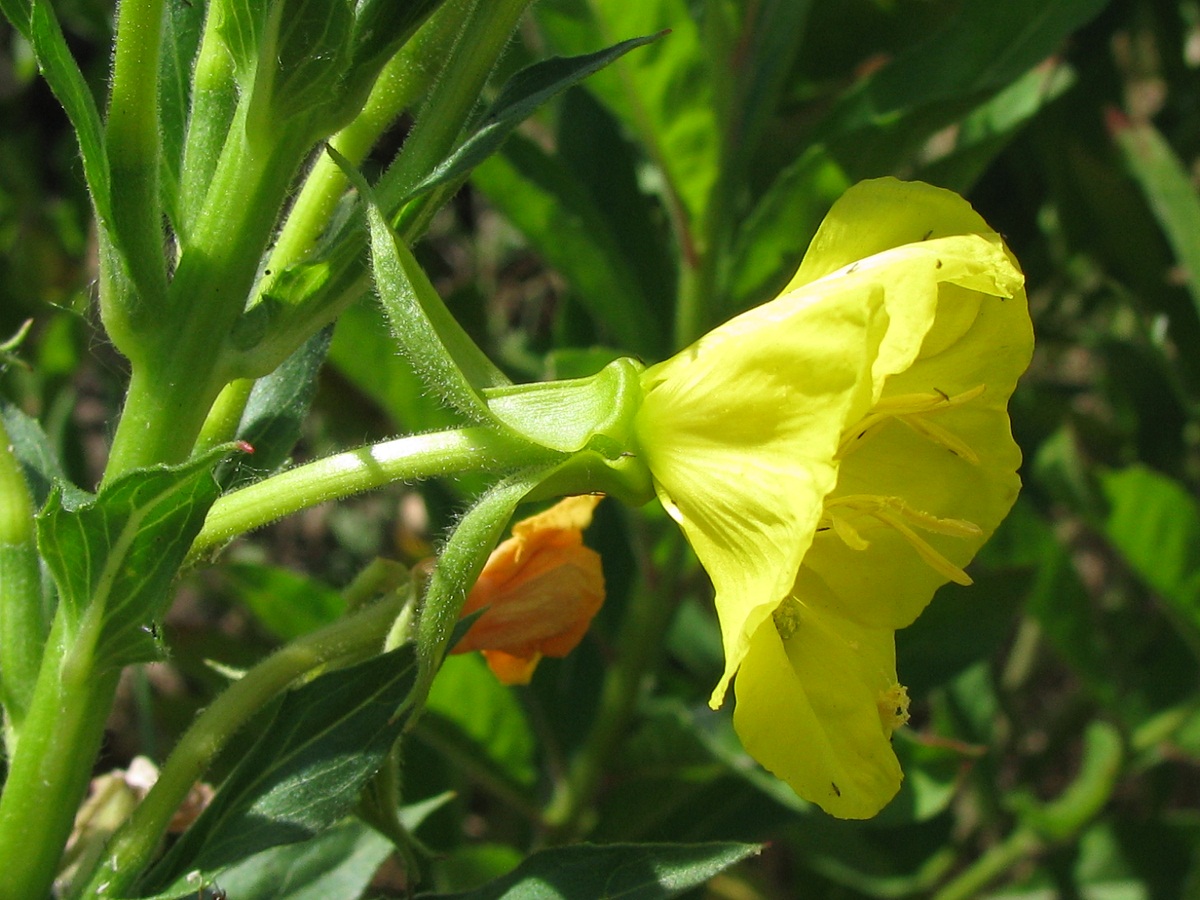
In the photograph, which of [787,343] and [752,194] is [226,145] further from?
[752,194]

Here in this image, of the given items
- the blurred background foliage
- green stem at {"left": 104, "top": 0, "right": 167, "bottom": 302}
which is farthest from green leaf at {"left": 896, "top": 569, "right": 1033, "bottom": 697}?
green stem at {"left": 104, "top": 0, "right": 167, "bottom": 302}

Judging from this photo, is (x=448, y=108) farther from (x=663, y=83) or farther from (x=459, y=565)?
(x=663, y=83)

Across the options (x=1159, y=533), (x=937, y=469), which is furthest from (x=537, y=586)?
(x=1159, y=533)

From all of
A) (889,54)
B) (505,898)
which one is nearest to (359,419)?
(889,54)

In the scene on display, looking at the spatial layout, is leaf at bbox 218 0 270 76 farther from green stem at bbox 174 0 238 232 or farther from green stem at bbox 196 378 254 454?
green stem at bbox 196 378 254 454

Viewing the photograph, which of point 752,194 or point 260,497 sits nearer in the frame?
point 260,497

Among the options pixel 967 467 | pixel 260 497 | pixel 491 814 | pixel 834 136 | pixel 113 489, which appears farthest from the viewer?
pixel 491 814

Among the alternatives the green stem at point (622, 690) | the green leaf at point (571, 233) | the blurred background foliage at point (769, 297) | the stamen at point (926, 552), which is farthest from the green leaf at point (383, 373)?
the stamen at point (926, 552)
